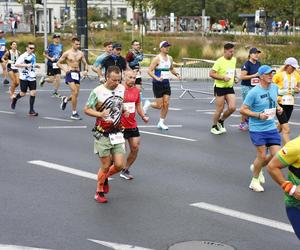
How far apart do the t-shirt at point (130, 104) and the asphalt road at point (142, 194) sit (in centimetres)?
85

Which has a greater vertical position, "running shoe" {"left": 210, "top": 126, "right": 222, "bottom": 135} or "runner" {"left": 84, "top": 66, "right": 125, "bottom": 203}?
"runner" {"left": 84, "top": 66, "right": 125, "bottom": 203}

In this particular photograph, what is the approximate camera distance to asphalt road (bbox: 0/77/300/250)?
7.39m

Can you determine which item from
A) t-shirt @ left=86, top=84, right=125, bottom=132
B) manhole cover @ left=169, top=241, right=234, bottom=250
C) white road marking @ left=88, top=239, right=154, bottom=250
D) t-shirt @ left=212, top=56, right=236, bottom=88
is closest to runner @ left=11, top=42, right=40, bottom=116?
t-shirt @ left=212, top=56, right=236, bottom=88

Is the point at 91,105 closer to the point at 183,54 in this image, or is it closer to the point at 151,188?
the point at 151,188

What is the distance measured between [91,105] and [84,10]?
969 inches

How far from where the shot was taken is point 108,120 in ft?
28.6

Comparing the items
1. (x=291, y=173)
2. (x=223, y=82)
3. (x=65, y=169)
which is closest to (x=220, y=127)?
(x=223, y=82)

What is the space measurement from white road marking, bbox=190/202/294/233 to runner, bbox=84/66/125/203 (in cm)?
118

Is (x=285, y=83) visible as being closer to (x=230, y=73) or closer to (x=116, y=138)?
(x=230, y=73)

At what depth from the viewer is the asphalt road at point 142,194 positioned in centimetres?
739

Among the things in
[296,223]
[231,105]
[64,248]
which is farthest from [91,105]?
[231,105]

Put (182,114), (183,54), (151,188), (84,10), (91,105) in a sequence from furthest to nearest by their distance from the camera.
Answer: (183,54) → (84,10) → (182,114) → (151,188) → (91,105)

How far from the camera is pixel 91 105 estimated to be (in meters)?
8.75

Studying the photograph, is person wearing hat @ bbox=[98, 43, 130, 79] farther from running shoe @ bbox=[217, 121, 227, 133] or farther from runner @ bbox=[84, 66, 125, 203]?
runner @ bbox=[84, 66, 125, 203]
